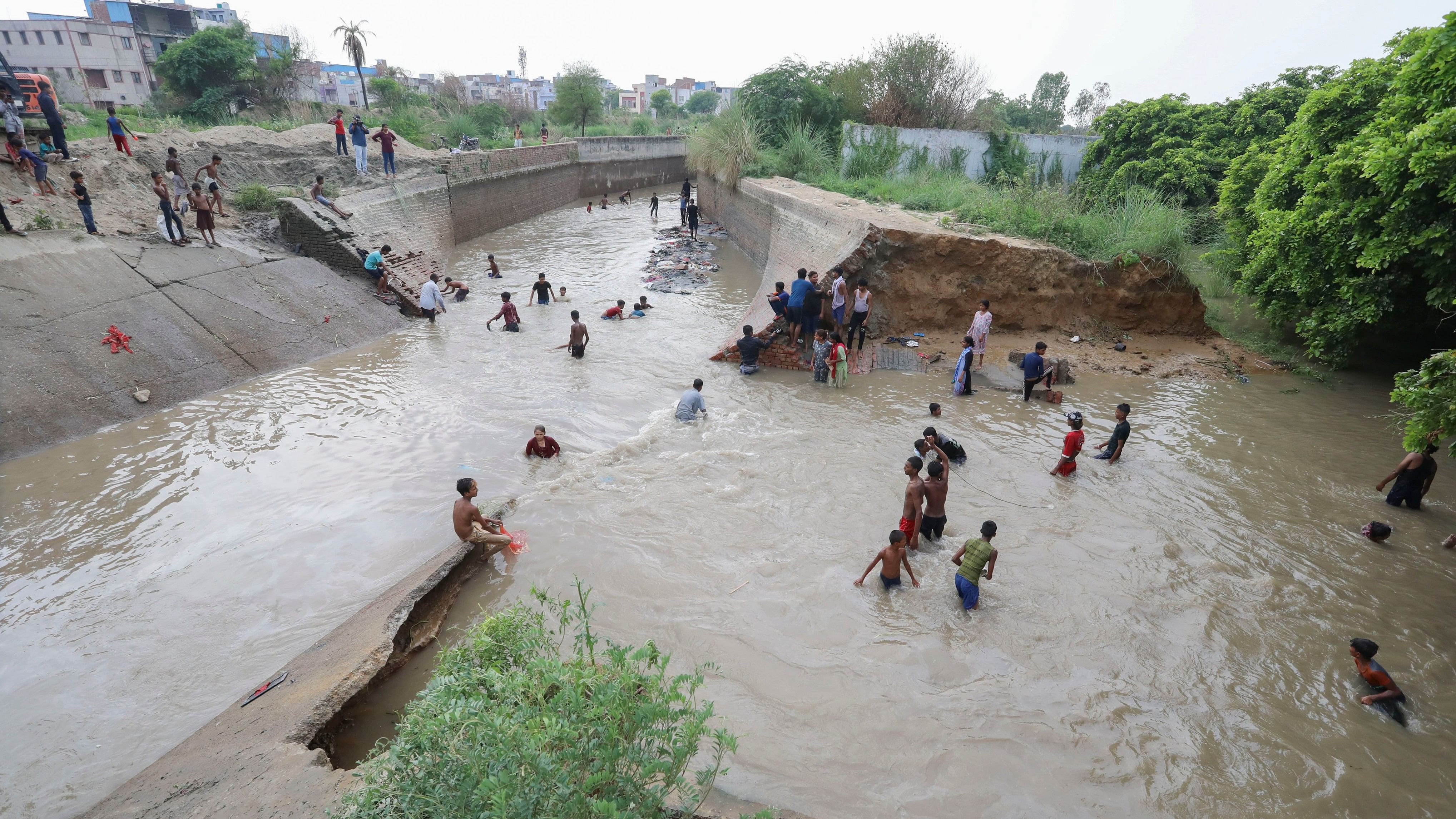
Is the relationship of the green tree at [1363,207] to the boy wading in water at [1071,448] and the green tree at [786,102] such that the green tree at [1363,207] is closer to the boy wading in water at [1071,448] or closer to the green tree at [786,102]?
the boy wading in water at [1071,448]

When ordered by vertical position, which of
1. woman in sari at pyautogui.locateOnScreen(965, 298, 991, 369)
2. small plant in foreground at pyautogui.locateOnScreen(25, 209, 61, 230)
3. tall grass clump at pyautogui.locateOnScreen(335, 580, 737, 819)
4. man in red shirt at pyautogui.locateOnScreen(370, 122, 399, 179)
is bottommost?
woman in sari at pyautogui.locateOnScreen(965, 298, 991, 369)

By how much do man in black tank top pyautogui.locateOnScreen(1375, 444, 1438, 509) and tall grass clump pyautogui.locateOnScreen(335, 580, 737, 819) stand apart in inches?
319

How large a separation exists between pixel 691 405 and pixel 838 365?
254cm

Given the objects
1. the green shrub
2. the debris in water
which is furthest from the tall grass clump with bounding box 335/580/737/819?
the green shrub

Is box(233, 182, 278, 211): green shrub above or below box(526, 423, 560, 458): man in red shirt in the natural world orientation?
above

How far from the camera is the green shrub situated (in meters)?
14.3

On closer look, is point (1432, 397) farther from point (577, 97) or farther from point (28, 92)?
point (577, 97)

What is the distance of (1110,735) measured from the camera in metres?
4.22

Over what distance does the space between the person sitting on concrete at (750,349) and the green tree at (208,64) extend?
1146 inches

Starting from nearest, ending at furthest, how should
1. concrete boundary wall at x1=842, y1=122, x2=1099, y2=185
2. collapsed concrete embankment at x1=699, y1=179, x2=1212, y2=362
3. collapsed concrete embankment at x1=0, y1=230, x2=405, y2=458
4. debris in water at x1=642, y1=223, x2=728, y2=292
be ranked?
collapsed concrete embankment at x1=0, y1=230, x2=405, y2=458, collapsed concrete embankment at x1=699, y1=179, x2=1212, y2=362, debris in water at x1=642, y1=223, x2=728, y2=292, concrete boundary wall at x1=842, y1=122, x2=1099, y2=185

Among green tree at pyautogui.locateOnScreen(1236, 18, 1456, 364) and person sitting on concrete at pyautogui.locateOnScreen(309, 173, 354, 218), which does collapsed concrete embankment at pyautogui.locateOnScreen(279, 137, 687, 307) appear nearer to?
person sitting on concrete at pyautogui.locateOnScreen(309, 173, 354, 218)

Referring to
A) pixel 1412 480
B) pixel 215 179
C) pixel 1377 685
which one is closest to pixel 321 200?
pixel 215 179

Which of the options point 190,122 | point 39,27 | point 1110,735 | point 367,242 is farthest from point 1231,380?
point 39,27

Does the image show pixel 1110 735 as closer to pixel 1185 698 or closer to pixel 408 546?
pixel 1185 698
